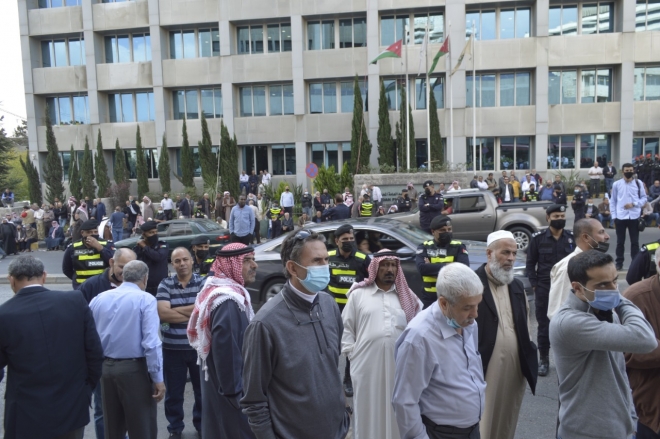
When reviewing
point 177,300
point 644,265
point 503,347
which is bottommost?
point 503,347

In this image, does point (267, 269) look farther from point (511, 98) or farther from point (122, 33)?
point (122, 33)

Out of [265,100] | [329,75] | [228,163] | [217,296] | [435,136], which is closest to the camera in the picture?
[217,296]

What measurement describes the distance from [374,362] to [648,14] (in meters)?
31.1

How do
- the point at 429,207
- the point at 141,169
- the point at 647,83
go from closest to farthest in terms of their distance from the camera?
the point at 429,207, the point at 647,83, the point at 141,169

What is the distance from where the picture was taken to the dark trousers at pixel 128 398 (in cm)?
414

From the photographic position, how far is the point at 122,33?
32.5m

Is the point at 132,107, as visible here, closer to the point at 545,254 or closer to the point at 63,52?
the point at 63,52

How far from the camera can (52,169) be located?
105ft

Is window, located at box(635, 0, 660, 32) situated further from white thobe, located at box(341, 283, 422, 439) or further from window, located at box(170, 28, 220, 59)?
white thobe, located at box(341, 283, 422, 439)

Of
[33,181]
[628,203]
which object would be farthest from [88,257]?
[33,181]

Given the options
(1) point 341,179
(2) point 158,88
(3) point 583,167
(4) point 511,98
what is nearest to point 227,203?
(1) point 341,179

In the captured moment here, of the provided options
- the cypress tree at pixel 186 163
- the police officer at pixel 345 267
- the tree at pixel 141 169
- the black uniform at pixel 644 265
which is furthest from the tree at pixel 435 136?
the black uniform at pixel 644 265

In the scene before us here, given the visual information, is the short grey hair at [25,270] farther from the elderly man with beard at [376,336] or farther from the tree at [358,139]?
the tree at [358,139]

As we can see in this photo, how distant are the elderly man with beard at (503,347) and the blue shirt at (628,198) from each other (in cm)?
770
